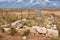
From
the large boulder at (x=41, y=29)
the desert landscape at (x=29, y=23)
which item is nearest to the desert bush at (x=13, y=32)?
the desert landscape at (x=29, y=23)

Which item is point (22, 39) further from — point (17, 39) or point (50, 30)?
point (50, 30)

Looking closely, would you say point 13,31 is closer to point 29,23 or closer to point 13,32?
point 13,32

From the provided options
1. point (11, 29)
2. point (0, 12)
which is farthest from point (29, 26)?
point (0, 12)

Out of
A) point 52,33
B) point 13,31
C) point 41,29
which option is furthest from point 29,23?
point 52,33

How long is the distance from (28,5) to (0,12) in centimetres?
68

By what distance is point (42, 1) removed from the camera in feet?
14.5

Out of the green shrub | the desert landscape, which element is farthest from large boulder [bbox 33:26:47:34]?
the green shrub

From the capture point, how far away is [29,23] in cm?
441

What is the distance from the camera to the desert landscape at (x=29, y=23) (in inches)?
171

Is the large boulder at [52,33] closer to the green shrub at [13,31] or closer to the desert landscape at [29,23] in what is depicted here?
the desert landscape at [29,23]

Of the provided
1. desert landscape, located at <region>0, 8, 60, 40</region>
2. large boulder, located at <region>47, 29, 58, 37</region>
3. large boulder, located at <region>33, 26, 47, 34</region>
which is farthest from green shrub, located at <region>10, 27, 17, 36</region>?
large boulder, located at <region>47, 29, 58, 37</region>

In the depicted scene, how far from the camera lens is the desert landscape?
4344mm

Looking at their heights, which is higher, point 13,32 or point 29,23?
point 29,23

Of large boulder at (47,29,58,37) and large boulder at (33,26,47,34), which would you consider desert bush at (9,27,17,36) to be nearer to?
large boulder at (33,26,47,34)
